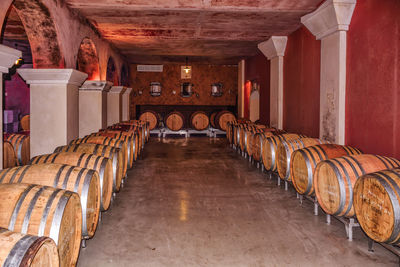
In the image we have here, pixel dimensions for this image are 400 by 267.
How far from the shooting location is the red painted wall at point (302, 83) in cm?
654

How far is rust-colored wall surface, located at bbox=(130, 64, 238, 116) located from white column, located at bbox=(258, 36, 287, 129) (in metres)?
6.89

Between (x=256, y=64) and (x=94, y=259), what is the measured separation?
10005 mm

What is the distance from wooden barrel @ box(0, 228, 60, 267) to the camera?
1.28 meters

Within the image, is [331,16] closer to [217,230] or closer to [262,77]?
[217,230]

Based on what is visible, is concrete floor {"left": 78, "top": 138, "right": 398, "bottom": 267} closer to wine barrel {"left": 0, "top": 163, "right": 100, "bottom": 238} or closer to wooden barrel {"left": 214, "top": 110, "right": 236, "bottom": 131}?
wine barrel {"left": 0, "top": 163, "right": 100, "bottom": 238}

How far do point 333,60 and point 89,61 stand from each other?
222 inches

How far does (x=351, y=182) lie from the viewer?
3.02 meters

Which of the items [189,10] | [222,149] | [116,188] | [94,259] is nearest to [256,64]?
[222,149]

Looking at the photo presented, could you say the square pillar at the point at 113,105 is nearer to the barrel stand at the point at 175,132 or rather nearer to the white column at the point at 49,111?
the barrel stand at the point at 175,132

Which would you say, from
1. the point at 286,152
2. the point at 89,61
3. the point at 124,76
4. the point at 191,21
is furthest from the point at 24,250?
the point at 124,76

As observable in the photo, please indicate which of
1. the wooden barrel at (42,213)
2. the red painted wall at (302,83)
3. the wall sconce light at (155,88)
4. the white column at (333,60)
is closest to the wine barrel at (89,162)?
the wooden barrel at (42,213)

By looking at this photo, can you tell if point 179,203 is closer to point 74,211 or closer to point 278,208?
point 278,208

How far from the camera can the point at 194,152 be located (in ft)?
29.5

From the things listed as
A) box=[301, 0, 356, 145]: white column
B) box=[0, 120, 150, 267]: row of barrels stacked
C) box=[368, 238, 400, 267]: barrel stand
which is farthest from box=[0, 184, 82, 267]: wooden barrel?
box=[301, 0, 356, 145]: white column
